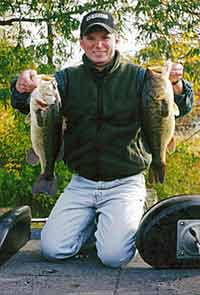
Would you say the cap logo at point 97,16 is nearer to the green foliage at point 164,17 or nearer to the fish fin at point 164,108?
the fish fin at point 164,108

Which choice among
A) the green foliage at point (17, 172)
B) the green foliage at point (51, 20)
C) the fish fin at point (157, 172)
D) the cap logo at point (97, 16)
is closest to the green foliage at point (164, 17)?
the green foliage at point (51, 20)

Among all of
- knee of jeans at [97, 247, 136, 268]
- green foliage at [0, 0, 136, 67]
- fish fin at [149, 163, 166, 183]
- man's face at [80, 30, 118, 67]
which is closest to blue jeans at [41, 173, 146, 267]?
knee of jeans at [97, 247, 136, 268]

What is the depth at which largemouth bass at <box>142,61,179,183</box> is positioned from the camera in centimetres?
333

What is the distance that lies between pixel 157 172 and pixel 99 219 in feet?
1.62

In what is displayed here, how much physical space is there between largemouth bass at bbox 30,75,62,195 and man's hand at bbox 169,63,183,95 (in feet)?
2.02

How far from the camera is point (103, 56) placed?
371 cm

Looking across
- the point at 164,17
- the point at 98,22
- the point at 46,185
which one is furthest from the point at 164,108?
the point at 164,17

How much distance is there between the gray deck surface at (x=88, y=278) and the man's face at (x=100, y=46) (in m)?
1.11

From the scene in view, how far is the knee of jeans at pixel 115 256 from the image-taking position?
139 inches

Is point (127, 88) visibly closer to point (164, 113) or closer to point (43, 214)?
point (164, 113)

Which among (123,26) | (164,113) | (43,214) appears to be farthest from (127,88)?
(43,214)

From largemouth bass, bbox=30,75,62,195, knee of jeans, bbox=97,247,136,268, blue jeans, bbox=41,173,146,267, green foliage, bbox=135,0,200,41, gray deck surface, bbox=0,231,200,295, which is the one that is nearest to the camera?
gray deck surface, bbox=0,231,200,295

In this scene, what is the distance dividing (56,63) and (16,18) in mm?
565

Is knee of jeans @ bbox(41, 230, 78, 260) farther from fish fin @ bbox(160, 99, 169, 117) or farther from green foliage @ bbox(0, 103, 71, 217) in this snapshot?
green foliage @ bbox(0, 103, 71, 217)
